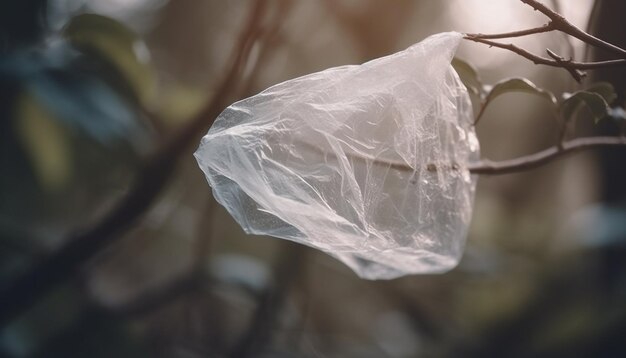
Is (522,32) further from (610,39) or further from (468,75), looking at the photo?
(610,39)

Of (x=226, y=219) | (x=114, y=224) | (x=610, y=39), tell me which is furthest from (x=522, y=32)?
(x=226, y=219)

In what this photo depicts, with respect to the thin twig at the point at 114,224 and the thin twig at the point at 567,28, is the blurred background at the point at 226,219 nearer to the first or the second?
the thin twig at the point at 114,224

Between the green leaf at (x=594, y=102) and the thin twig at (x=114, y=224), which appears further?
the thin twig at (x=114, y=224)

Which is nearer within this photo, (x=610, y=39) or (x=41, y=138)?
(x=610, y=39)

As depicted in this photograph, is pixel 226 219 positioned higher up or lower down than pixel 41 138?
lower down

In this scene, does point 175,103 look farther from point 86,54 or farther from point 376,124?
point 376,124

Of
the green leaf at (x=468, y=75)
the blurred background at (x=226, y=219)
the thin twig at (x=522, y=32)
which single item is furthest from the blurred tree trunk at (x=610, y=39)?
the thin twig at (x=522, y=32)

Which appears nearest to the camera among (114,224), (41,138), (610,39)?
(610,39)

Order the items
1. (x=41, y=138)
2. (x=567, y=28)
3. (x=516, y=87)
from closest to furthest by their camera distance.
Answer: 1. (x=567, y=28)
2. (x=516, y=87)
3. (x=41, y=138)

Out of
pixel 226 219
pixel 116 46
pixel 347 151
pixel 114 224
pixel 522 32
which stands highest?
pixel 522 32
